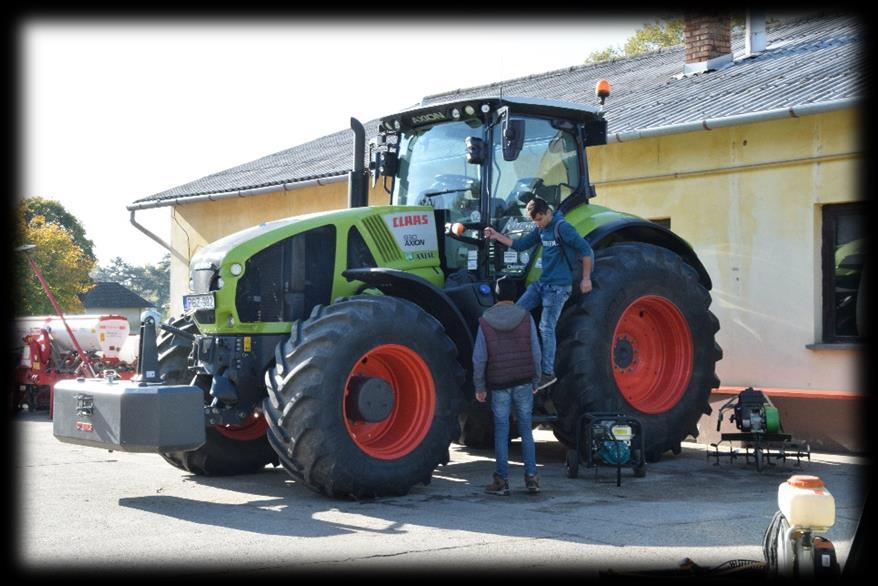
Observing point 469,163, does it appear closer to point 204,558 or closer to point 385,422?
point 385,422

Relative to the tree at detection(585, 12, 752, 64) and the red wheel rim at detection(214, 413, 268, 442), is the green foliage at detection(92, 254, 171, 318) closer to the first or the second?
the tree at detection(585, 12, 752, 64)

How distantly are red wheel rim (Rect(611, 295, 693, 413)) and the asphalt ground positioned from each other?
68cm

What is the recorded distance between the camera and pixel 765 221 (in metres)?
12.8

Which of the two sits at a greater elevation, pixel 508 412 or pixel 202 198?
pixel 202 198

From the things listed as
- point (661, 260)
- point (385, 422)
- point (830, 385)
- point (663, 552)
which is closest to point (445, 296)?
point (385, 422)

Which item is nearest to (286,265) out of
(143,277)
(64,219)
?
(64,219)

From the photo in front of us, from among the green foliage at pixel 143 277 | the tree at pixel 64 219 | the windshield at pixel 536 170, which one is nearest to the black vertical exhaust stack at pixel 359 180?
the windshield at pixel 536 170

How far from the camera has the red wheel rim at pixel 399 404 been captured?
356 inches

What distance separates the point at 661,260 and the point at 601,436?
85.2 inches

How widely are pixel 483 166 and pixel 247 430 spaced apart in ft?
10.5

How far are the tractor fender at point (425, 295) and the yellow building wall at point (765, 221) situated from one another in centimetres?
451

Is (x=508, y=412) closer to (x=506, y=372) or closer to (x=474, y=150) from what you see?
(x=506, y=372)

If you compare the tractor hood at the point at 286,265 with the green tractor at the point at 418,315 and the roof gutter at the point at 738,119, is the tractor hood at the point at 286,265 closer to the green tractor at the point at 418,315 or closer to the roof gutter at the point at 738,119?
the green tractor at the point at 418,315

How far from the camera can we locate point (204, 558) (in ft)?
21.8
